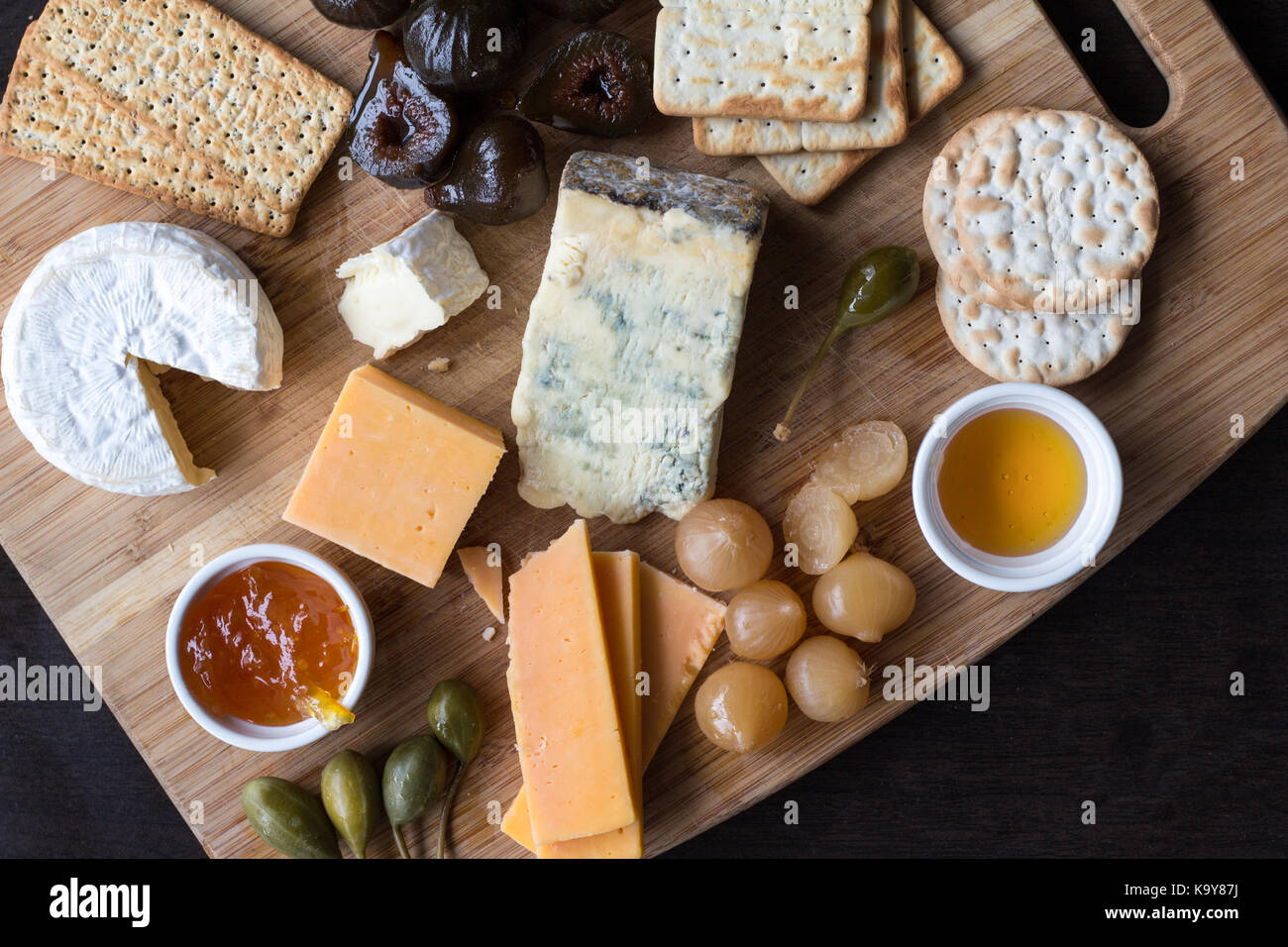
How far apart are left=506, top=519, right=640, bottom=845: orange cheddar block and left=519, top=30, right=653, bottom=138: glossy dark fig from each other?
89 cm

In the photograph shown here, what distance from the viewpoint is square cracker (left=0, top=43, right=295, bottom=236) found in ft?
6.49

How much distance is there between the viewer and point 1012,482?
1929 mm

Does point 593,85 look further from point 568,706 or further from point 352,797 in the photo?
point 352,797

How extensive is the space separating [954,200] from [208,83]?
5.49 feet

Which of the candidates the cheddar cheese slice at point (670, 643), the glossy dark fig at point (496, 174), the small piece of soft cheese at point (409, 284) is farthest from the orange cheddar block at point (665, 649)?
the glossy dark fig at point (496, 174)

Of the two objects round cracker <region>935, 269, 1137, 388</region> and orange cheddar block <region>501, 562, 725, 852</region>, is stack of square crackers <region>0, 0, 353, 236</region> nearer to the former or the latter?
orange cheddar block <region>501, 562, 725, 852</region>

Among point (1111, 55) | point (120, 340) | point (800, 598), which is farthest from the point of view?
point (1111, 55)

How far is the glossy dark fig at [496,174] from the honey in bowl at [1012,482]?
3.44 ft

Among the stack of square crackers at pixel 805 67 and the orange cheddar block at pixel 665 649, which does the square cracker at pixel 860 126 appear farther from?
the orange cheddar block at pixel 665 649

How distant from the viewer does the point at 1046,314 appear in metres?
1.95

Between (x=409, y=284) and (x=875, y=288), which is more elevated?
(x=409, y=284)

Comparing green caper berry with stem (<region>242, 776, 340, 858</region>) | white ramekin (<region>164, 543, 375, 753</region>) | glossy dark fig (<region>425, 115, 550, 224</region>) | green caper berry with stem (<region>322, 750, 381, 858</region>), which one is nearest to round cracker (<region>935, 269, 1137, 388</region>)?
glossy dark fig (<region>425, 115, 550, 224</region>)

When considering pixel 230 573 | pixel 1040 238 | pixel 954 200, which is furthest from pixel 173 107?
pixel 1040 238

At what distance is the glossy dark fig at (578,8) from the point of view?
1.87 m
